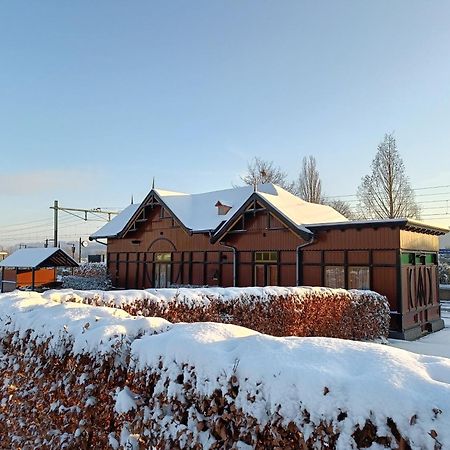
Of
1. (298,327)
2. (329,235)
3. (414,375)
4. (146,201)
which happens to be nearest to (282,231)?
(329,235)

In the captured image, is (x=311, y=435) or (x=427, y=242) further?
(x=427, y=242)

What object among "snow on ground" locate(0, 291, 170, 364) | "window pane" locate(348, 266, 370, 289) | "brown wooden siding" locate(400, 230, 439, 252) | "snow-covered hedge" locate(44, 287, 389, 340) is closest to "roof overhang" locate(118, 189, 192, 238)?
"window pane" locate(348, 266, 370, 289)

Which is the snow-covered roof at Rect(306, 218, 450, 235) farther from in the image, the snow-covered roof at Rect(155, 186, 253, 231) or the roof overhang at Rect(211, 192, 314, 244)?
the snow-covered roof at Rect(155, 186, 253, 231)

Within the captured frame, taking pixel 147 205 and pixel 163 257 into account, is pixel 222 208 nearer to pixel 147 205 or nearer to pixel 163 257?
pixel 163 257

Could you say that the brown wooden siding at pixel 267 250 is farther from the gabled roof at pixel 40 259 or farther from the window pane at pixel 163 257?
the gabled roof at pixel 40 259

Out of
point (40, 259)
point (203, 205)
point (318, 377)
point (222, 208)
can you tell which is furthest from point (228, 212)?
point (318, 377)

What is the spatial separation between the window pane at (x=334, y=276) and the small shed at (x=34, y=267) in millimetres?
12862

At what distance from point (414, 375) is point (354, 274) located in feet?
41.8

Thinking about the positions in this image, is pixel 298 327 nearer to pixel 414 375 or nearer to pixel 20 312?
pixel 20 312

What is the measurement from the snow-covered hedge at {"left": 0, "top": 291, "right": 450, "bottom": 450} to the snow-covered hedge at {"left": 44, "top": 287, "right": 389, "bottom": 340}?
303 cm

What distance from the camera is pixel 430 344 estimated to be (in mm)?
12500

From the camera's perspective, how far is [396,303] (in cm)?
1352

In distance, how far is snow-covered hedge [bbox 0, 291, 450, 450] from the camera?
2098 mm

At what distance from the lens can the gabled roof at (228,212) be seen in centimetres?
1692
